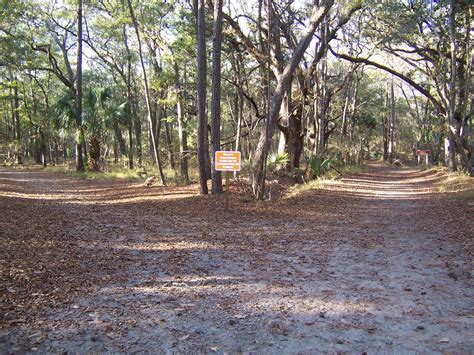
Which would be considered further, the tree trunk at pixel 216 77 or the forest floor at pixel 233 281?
the tree trunk at pixel 216 77

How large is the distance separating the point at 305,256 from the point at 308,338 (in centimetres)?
305

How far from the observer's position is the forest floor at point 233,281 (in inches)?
139

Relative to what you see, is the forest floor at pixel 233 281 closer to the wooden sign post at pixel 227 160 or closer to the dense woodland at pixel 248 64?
the wooden sign post at pixel 227 160

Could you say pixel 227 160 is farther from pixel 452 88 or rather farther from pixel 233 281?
pixel 452 88

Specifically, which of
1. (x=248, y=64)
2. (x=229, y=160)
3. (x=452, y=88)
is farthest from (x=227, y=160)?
(x=248, y=64)

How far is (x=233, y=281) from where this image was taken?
5238mm

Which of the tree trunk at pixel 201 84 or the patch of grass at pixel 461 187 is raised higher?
the tree trunk at pixel 201 84

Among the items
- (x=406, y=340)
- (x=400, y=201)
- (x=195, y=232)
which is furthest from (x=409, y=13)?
(x=406, y=340)

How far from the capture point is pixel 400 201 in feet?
43.1

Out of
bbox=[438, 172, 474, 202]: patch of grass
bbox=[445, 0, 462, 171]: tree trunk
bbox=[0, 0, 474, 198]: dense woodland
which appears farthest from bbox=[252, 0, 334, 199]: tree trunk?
bbox=[445, 0, 462, 171]: tree trunk

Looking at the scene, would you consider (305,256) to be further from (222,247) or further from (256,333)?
(256,333)

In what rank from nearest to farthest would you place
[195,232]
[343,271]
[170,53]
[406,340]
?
[406,340] < [343,271] < [195,232] < [170,53]

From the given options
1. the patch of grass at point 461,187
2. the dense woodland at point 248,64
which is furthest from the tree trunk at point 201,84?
the patch of grass at point 461,187

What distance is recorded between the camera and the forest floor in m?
3.52
